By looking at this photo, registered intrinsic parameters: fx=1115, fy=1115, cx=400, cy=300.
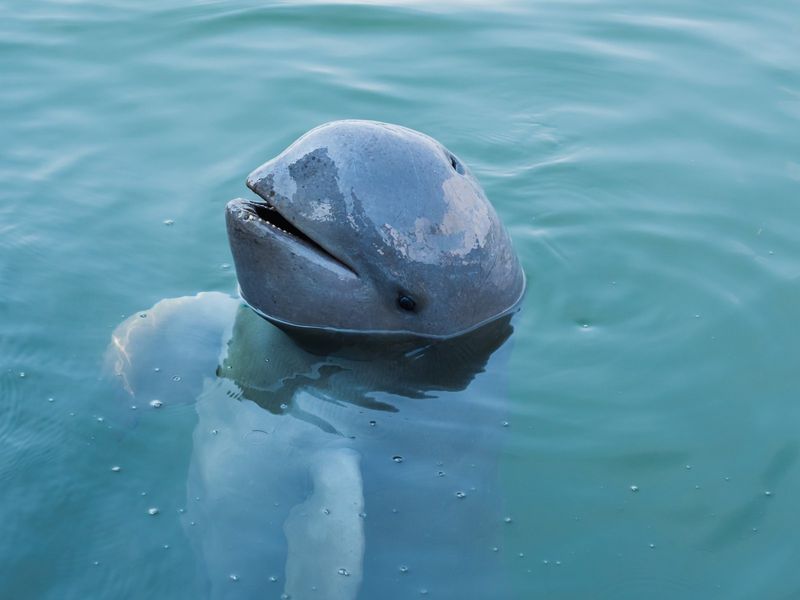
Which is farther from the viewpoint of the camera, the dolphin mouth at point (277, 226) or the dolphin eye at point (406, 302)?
the dolphin eye at point (406, 302)

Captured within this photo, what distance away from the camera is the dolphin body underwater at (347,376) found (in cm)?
609

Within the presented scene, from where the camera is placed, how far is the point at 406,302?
276 inches

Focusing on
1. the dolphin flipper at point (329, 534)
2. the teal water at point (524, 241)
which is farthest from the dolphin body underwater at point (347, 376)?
the teal water at point (524, 241)

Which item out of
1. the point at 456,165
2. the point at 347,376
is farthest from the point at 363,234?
the point at 347,376

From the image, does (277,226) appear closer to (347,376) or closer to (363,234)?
(363,234)

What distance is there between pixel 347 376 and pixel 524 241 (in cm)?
263

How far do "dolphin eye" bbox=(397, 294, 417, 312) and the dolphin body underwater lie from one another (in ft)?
0.07

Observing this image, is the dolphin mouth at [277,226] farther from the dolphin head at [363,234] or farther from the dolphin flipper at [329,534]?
the dolphin flipper at [329,534]

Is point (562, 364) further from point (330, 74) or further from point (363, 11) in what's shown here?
point (363, 11)

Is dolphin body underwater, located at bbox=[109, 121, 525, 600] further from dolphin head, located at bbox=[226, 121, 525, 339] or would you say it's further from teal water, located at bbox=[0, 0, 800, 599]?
teal water, located at bbox=[0, 0, 800, 599]

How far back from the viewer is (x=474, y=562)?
612cm

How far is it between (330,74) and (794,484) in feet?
21.9

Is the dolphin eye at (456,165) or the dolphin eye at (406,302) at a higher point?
the dolphin eye at (456,165)

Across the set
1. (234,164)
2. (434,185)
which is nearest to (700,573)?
(434,185)
